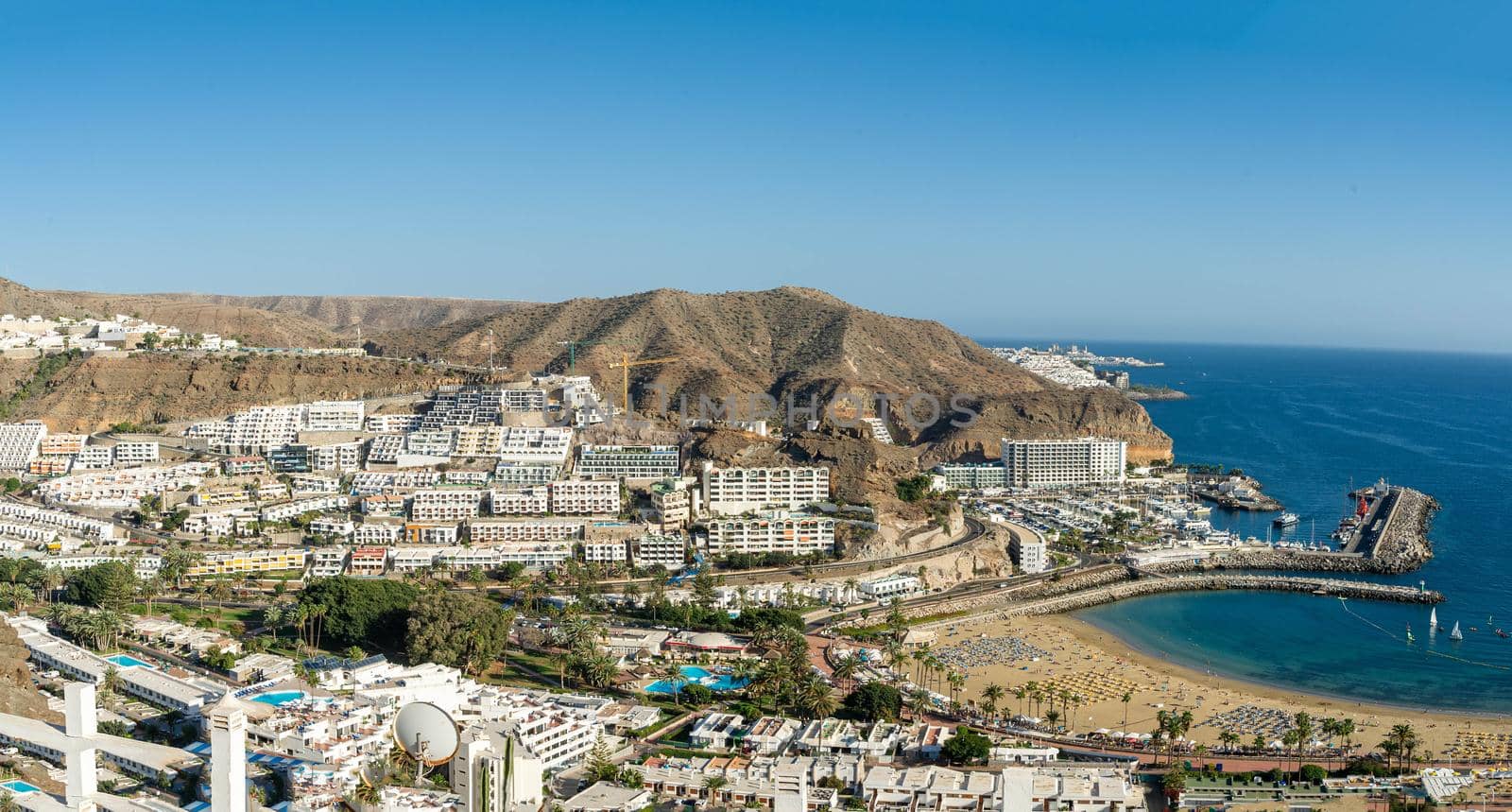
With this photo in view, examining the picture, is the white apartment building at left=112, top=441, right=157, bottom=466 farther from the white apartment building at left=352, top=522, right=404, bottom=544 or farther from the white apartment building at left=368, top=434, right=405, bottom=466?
the white apartment building at left=352, top=522, right=404, bottom=544

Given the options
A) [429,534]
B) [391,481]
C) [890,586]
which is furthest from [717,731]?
[391,481]

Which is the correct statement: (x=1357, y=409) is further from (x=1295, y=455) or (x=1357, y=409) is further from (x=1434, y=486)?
(x=1434, y=486)

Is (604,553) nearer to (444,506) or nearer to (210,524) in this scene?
(444,506)

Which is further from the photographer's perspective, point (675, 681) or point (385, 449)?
point (385, 449)

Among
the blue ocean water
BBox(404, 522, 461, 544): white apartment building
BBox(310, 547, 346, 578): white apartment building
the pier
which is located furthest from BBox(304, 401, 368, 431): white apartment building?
the pier

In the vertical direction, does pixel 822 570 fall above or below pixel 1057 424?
below

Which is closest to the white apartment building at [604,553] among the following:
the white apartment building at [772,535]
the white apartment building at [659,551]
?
the white apartment building at [659,551]
